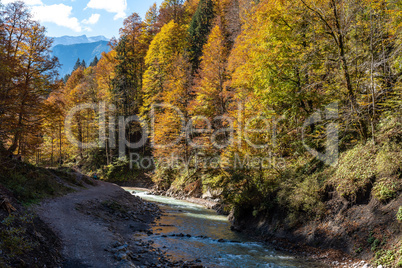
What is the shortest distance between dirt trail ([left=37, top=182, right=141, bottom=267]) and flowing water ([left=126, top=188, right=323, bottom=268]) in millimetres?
2296

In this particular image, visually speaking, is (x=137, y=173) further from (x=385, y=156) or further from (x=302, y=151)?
(x=385, y=156)

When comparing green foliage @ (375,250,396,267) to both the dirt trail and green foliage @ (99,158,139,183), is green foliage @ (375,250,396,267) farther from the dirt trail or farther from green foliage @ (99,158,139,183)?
green foliage @ (99,158,139,183)

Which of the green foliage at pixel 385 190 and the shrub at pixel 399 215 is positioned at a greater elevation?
the green foliage at pixel 385 190

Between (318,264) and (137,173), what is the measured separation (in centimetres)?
3193

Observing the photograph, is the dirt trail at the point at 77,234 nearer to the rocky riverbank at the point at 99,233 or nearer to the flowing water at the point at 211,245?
the rocky riverbank at the point at 99,233

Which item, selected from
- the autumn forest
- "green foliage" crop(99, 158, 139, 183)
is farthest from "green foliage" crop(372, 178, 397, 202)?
"green foliage" crop(99, 158, 139, 183)

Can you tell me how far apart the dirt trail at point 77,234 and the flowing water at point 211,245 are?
230cm

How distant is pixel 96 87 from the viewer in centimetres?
3734

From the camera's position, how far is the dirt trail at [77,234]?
712 centimetres

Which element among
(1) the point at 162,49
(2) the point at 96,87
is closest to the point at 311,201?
(1) the point at 162,49

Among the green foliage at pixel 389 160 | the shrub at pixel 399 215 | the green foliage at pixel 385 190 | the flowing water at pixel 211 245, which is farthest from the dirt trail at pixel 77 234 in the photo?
the green foliage at pixel 389 160

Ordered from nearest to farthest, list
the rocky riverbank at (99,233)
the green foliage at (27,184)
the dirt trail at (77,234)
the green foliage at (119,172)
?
the dirt trail at (77,234)
the rocky riverbank at (99,233)
the green foliage at (27,184)
the green foliage at (119,172)

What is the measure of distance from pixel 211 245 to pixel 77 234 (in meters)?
5.44

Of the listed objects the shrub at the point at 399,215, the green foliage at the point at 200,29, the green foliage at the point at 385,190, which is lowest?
the shrub at the point at 399,215
